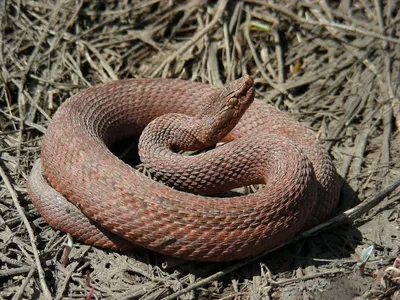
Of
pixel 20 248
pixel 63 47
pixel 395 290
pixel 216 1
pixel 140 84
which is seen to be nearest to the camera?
pixel 395 290

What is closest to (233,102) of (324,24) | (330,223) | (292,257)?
(330,223)

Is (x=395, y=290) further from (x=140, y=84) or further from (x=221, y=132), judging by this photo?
(x=140, y=84)

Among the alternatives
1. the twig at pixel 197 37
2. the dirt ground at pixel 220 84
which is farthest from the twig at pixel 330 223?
the twig at pixel 197 37

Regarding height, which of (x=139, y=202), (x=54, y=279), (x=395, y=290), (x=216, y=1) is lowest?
(x=54, y=279)

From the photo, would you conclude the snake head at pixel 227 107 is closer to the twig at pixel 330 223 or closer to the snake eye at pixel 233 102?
the snake eye at pixel 233 102

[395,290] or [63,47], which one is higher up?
[63,47]

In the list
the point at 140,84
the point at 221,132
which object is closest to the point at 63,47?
the point at 140,84

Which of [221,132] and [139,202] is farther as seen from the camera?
[221,132]
